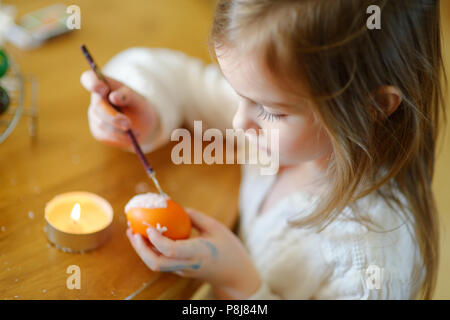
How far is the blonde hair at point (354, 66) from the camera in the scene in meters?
0.53

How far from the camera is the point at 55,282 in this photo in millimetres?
611

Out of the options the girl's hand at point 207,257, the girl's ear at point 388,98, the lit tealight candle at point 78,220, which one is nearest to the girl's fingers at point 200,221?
the girl's hand at point 207,257

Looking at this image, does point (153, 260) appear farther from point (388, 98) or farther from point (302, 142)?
point (388, 98)

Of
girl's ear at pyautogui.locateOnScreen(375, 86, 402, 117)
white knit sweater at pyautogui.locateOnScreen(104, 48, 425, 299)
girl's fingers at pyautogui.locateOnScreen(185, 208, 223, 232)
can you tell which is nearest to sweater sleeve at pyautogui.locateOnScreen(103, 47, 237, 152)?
white knit sweater at pyautogui.locateOnScreen(104, 48, 425, 299)

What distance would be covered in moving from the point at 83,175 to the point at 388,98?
480 millimetres

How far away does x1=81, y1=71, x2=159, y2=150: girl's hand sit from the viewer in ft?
2.43

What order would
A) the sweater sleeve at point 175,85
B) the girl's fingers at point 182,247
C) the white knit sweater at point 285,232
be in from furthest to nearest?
the sweater sleeve at point 175,85
the white knit sweater at point 285,232
the girl's fingers at point 182,247

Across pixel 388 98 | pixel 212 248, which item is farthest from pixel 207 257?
pixel 388 98

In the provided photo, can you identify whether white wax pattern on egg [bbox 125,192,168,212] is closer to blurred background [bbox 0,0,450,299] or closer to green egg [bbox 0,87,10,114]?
blurred background [bbox 0,0,450,299]

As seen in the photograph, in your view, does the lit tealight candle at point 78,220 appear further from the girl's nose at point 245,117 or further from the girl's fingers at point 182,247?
the girl's nose at point 245,117

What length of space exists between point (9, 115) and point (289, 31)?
1.64 feet

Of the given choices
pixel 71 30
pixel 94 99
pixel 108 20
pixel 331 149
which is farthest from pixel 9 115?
pixel 331 149

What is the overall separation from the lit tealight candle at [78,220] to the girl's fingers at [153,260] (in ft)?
0.15
